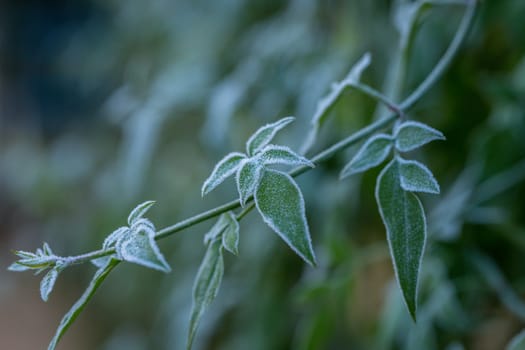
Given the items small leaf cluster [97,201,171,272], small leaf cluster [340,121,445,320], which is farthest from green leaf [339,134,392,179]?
small leaf cluster [97,201,171,272]

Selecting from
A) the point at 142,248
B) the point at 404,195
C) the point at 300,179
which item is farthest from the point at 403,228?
the point at 300,179

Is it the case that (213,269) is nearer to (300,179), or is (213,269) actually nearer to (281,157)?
(281,157)

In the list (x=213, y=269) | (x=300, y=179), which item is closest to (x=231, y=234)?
(x=213, y=269)

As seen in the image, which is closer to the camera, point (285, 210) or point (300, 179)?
point (285, 210)

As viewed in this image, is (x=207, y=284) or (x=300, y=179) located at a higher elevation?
(x=300, y=179)

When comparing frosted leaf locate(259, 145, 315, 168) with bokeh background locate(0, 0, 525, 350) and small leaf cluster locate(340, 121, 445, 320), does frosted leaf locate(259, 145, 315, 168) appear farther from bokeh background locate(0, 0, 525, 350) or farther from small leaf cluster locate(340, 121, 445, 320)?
bokeh background locate(0, 0, 525, 350)

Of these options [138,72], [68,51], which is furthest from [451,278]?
[68,51]

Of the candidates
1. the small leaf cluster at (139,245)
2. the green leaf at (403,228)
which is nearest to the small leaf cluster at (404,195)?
the green leaf at (403,228)

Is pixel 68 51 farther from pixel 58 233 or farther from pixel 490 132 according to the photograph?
pixel 490 132

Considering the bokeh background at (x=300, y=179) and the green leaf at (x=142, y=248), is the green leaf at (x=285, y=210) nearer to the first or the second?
the green leaf at (x=142, y=248)
